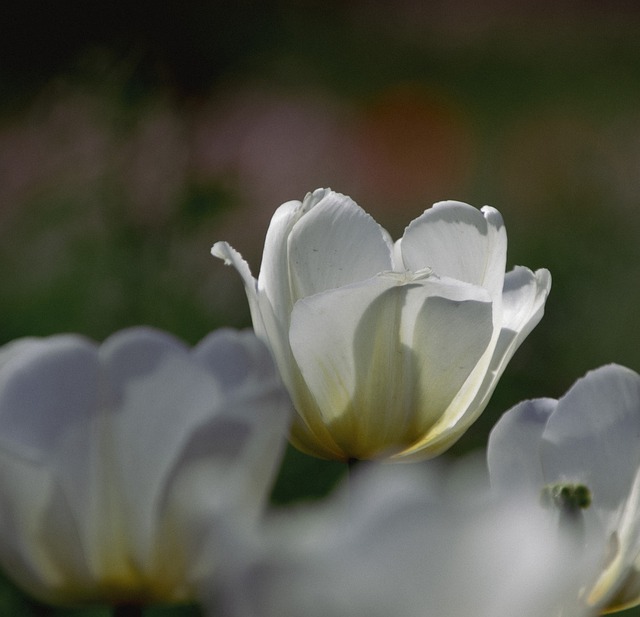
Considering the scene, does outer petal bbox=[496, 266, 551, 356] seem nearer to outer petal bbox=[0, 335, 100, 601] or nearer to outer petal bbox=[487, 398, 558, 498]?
outer petal bbox=[487, 398, 558, 498]

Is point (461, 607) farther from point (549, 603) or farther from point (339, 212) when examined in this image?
point (339, 212)

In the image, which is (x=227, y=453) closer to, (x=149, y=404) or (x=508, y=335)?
(x=149, y=404)

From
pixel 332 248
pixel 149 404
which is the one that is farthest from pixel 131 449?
pixel 332 248

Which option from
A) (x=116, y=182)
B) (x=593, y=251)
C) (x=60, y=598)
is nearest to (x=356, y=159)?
(x=593, y=251)

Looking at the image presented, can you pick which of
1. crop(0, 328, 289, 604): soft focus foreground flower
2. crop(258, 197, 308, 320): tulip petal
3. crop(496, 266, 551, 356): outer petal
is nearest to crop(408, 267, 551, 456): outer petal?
crop(496, 266, 551, 356): outer petal

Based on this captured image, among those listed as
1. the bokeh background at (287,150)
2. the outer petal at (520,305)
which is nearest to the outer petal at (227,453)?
the outer petal at (520,305)

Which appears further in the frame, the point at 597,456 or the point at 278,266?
the point at 278,266

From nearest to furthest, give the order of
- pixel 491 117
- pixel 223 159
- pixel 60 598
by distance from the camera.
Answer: pixel 60 598 → pixel 223 159 → pixel 491 117
